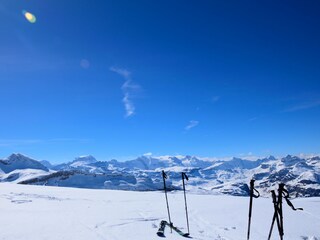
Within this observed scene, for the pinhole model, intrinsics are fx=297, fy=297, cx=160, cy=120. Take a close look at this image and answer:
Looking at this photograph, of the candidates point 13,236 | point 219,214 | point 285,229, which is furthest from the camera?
point 219,214

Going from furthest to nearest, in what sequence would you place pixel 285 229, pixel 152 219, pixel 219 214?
pixel 219 214
pixel 152 219
pixel 285 229

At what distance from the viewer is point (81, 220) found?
18109 millimetres

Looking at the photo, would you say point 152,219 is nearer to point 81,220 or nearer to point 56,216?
point 81,220

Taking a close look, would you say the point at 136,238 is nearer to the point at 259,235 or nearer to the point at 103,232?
the point at 103,232

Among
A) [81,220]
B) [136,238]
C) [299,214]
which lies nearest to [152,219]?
[81,220]

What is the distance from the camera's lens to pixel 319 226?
2009 cm

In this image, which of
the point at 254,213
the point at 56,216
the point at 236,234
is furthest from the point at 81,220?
the point at 254,213

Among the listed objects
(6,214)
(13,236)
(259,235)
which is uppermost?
(6,214)

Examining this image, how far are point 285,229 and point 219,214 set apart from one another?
591cm

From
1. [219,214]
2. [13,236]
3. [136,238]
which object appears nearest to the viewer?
[13,236]

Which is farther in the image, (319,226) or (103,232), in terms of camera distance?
(319,226)

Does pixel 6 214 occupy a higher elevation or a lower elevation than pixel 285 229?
higher

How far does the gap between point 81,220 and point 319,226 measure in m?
15.7

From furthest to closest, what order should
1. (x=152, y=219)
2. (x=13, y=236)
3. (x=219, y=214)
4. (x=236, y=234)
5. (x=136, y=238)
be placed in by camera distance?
(x=219, y=214) → (x=152, y=219) → (x=236, y=234) → (x=136, y=238) → (x=13, y=236)
